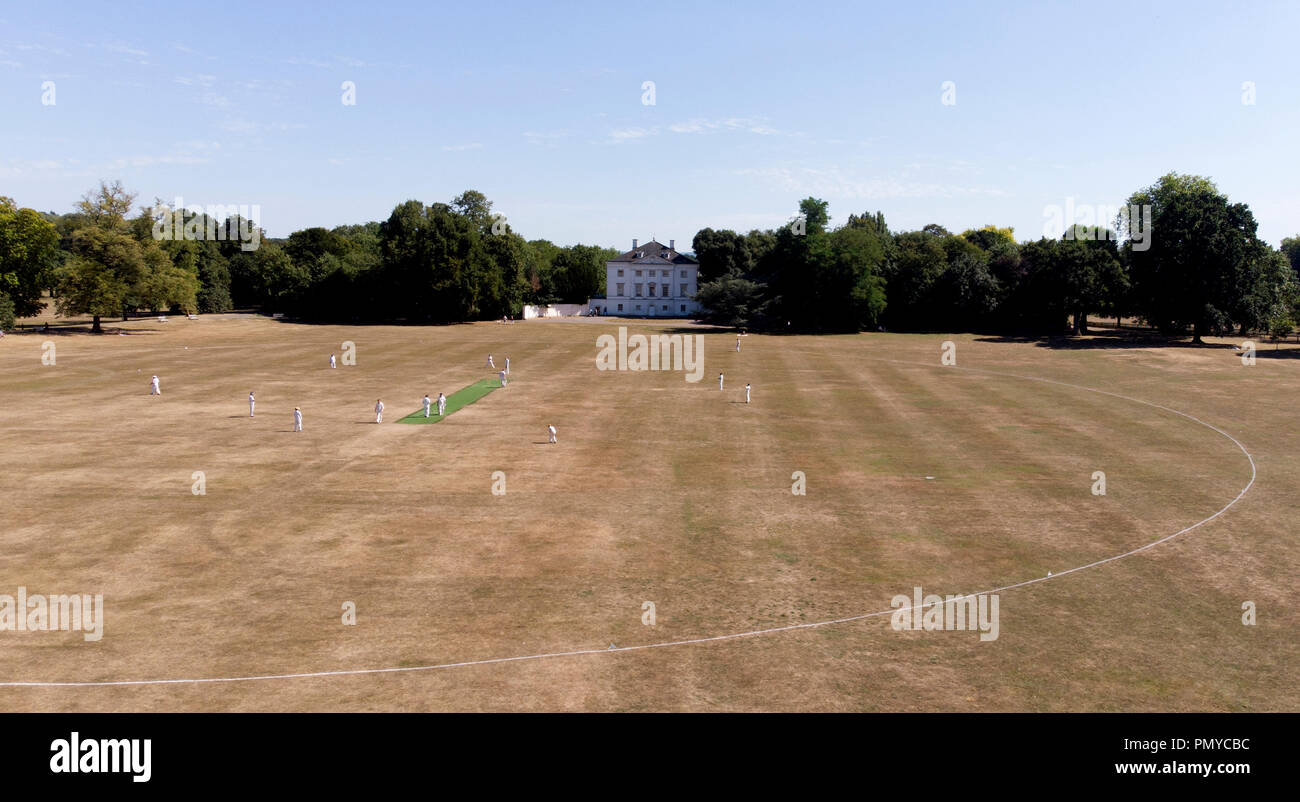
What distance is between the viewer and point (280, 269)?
444 feet

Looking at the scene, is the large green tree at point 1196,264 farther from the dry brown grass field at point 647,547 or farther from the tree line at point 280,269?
the tree line at point 280,269

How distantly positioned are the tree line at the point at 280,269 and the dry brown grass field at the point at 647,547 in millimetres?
51246

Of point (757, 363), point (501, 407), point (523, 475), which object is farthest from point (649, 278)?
point (523, 475)

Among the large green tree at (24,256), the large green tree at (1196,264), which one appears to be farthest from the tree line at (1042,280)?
the large green tree at (24,256)

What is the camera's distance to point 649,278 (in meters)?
158

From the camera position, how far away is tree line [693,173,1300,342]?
300 feet

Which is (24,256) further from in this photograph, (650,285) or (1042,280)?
(1042,280)

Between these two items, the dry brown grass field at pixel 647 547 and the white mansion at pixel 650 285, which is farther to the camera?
the white mansion at pixel 650 285

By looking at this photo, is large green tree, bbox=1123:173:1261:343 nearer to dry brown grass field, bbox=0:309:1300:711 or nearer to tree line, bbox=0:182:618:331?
dry brown grass field, bbox=0:309:1300:711

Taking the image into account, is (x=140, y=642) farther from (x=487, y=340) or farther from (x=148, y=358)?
(x=487, y=340)

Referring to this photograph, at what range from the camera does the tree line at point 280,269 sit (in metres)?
102

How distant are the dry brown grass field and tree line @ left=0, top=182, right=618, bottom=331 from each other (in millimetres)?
51246

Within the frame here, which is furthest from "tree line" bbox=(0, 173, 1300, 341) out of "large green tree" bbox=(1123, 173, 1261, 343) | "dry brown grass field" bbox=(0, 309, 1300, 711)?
"dry brown grass field" bbox=(0, 309, 1300, 711)
